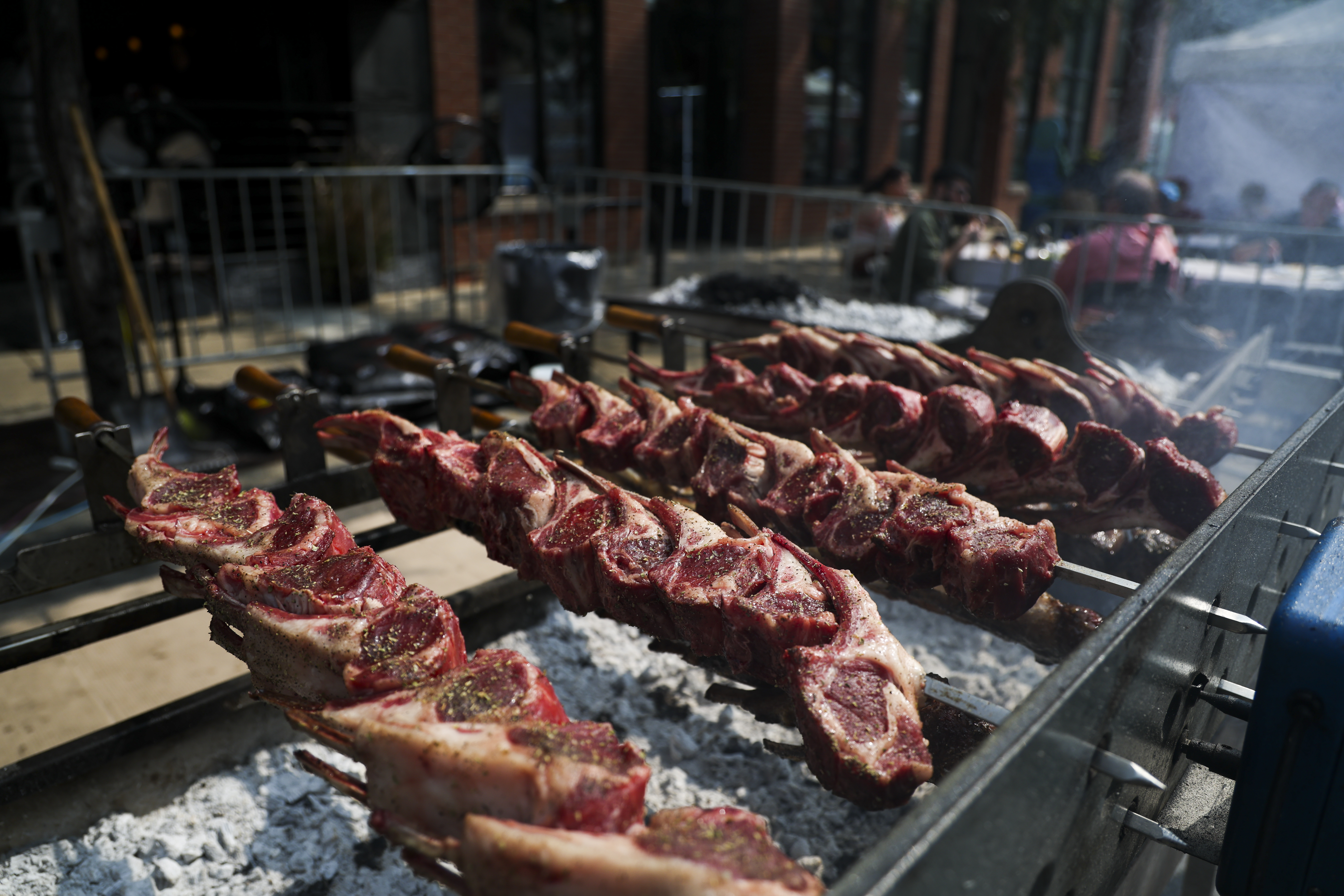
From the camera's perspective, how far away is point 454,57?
991cm

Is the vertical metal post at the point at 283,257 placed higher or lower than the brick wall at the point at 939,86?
lower

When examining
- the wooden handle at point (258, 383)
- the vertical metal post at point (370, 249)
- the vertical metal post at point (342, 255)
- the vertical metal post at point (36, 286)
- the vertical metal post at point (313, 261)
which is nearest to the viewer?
the wooden handle at point (258, 383)

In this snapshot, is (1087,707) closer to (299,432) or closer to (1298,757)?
→ (1298,757)

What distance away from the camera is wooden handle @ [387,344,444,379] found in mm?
2662

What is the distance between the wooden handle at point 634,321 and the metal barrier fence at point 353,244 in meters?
3.35

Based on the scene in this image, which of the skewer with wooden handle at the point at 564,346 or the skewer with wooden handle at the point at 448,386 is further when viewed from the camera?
the skewer with wooden handle at the point at 564,346

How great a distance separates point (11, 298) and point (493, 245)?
504 centimetres

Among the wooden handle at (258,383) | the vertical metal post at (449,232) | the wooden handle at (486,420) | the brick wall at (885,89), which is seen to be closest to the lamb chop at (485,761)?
the wooden handle at (258,383)

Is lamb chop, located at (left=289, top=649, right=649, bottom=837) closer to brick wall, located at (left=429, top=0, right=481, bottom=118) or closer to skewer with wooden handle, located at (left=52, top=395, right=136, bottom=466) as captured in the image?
skewer with wooden handle, located at (left=52, top=395, right=136, bottom=466)

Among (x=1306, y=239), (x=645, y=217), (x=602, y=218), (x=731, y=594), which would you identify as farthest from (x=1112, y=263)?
(x=602, y=218)

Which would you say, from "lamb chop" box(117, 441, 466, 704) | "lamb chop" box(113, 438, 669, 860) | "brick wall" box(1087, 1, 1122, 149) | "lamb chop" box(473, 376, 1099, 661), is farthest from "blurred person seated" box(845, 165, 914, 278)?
"brick wall" box(1087, 1, 1122, 149)

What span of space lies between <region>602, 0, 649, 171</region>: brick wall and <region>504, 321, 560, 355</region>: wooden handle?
9.85 metres

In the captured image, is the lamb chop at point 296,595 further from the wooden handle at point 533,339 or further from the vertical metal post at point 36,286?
the vertical metal post at point 36,286

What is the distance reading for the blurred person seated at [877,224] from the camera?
9.02m
